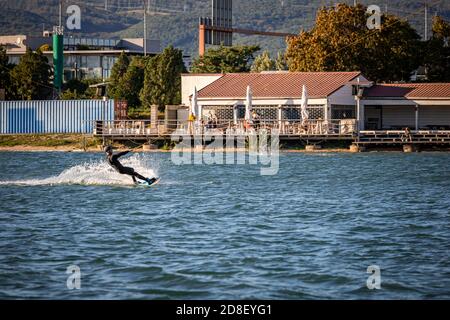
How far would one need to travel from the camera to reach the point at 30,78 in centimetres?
8012

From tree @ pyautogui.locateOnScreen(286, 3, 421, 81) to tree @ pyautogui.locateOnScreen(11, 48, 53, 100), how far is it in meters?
20.7

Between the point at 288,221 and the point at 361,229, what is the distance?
231cm

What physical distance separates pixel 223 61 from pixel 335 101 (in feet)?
87.7

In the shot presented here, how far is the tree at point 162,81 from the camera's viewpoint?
7900cm

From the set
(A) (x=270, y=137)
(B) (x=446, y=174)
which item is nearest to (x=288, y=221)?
(B) (x=446, y=174)

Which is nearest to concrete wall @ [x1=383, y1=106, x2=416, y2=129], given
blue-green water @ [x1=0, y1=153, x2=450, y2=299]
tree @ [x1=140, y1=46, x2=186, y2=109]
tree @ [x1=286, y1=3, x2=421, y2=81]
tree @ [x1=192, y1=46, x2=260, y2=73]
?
tree @ [x1=286, y1=3, x2=421, y2=81]

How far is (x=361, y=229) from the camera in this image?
24422 mm

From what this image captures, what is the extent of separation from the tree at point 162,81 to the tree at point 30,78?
8513mm

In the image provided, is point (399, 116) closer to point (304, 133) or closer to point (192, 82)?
point (304, 133)

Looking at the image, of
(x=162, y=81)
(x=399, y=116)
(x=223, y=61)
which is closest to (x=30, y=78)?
(x=162, y=81)

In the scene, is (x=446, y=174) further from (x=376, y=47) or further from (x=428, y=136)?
(x=376, y=47)

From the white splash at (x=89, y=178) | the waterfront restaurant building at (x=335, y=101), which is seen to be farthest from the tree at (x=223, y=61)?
the white splash at (x=89, y=178)

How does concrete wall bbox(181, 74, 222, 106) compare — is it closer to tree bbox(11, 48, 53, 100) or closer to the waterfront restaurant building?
the waterfront restaurant building

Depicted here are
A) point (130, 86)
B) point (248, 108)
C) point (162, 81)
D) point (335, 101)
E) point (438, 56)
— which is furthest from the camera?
point (130, 86)
